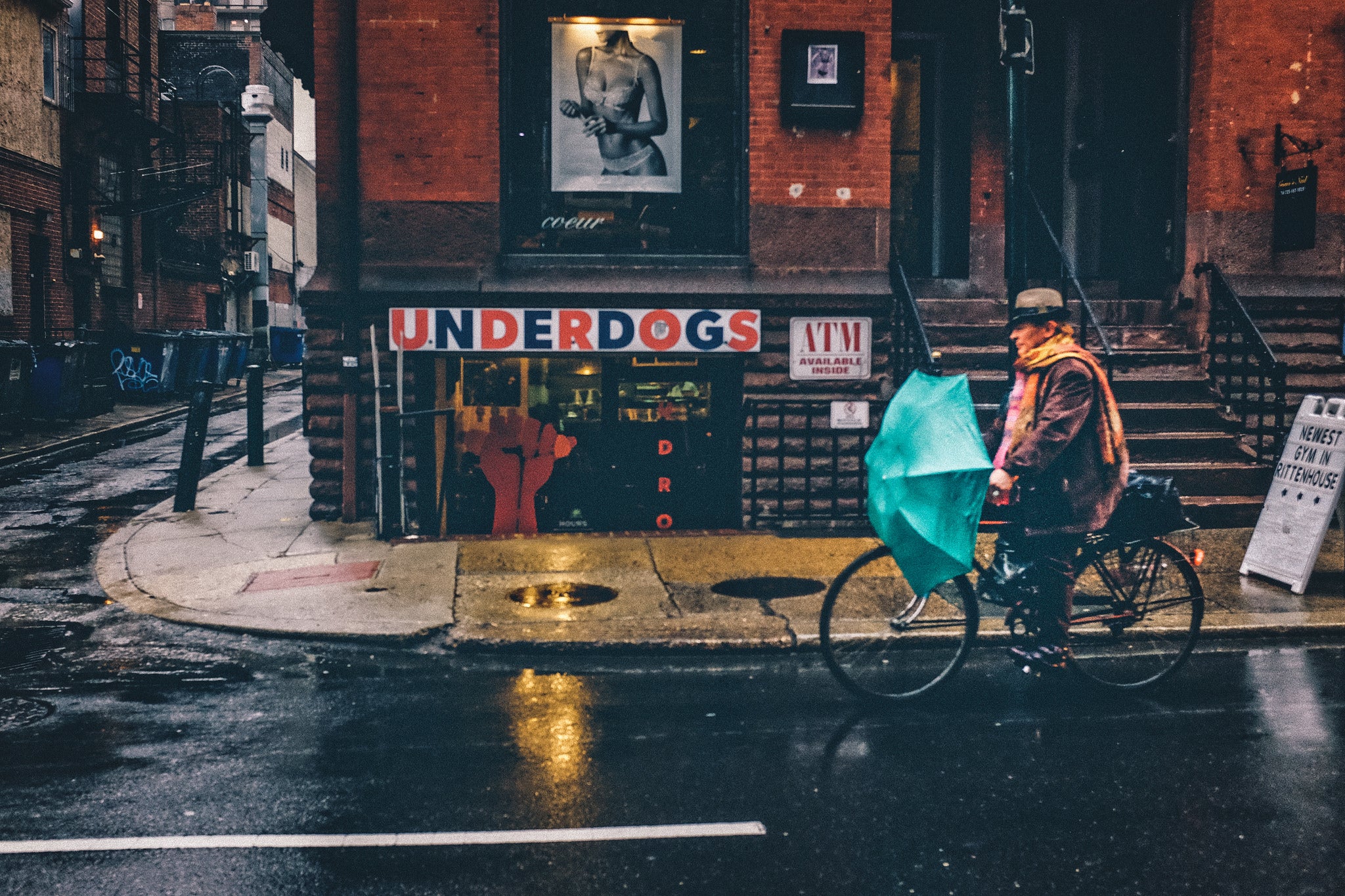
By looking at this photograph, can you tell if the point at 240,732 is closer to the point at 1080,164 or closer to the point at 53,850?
the point at 53,850

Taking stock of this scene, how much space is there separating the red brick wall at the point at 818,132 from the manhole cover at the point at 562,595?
14.4ft

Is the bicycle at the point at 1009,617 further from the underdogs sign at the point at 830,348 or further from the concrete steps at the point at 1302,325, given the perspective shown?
the concrete steps at the point at 1302,325

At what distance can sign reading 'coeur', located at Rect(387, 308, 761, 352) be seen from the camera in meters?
10.1

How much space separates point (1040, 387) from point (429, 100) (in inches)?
268

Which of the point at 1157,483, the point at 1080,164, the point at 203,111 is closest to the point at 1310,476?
the point at 1157,483

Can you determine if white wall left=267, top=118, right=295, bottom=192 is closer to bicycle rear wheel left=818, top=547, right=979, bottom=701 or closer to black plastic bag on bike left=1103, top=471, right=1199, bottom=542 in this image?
bicycle rear wheel left=818, top=547, right=979, bottom=701

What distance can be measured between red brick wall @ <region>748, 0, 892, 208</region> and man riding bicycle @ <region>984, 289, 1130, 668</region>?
5.14 metres

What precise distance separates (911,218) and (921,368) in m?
7.53

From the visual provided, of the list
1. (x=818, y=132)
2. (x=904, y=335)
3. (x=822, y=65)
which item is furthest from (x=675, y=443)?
(x=822, y=65)

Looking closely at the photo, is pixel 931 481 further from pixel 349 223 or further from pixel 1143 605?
pixel 349 223

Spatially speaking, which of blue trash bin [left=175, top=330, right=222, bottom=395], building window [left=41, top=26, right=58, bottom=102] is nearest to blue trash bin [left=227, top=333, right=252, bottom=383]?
blue trash bin [left=175, top=330, right=222, bottom=395]

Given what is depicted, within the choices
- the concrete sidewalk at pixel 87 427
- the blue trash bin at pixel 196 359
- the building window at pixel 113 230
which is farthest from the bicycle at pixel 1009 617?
the building window at pixel 113 230

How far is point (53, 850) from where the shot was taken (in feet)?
12.5

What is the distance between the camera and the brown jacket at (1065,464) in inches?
213
